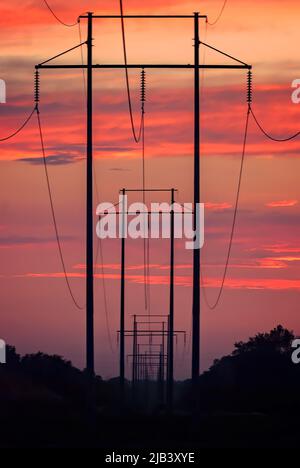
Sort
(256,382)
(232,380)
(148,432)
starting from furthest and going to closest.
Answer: (232,380)
(256,382)
(148,432)

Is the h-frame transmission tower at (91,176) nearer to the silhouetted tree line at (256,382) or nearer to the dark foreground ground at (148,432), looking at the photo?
the dark foreground ground at (148,432)

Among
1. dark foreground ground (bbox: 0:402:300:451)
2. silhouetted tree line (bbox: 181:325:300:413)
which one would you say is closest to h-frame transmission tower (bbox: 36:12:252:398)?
dark foreground ground (bbox: 0:402:300:451)

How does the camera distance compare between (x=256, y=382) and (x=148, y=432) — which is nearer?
(x=148, y=432)

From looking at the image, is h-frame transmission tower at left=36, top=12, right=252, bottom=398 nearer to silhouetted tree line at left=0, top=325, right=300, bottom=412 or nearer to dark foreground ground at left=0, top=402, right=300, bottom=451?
dark foreground ground at left=0, top=402, right=300, bottom=451

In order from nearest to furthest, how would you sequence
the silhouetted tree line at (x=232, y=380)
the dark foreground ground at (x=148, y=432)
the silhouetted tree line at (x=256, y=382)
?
the dark foreground ground at (x=148, y=432), the silhouetted tree line at (x=232, y=380), the silhouetted tree line at (x=256, y=382)

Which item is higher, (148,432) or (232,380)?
(232,380)

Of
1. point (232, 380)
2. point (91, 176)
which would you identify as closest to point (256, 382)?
point (232, 380)

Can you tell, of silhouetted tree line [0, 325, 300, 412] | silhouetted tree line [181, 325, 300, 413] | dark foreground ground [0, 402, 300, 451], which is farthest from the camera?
silhouetted tree line [181, 325, 300, 413]

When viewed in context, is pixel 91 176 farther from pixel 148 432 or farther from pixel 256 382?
pixel 256 382

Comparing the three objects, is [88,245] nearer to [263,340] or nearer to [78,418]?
[78,418]

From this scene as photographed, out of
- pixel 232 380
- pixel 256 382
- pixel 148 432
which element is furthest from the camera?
pixel 232 380

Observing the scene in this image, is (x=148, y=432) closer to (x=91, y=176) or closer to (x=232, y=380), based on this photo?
(x=91, y=176)

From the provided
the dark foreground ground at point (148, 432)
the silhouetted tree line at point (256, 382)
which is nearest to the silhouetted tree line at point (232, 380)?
the silhouetted tree line at point (256, 382)
